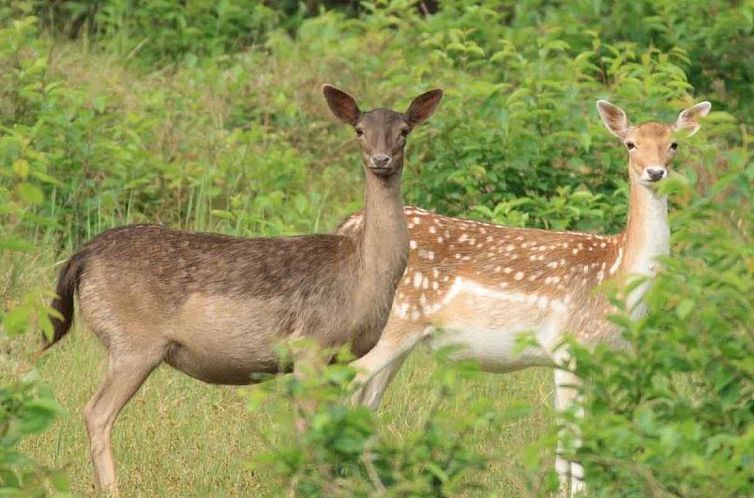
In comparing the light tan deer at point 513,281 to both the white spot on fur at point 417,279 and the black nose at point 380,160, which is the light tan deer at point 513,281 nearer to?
the white spot on fur at point 417,279

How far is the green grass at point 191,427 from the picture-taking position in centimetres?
708

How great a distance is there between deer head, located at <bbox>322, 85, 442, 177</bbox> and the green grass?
0.99 m

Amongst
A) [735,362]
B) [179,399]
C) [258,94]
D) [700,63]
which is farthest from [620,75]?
[735,362]

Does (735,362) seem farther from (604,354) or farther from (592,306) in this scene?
(592,306)

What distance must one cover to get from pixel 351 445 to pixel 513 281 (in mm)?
3329

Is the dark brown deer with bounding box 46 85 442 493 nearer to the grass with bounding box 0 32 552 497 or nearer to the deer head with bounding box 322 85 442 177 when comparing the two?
the deer head with bounding box 322 85 442 177

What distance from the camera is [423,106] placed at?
7.71 meters

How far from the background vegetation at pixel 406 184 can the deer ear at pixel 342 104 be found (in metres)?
1.22

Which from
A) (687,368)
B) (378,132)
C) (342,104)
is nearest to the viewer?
(687,368)

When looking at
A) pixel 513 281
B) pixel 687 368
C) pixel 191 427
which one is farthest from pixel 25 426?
pixel 513 281

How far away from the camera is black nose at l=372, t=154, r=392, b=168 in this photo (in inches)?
279

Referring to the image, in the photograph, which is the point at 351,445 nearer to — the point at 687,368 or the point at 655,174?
the point at 687,368

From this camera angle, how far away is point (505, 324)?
8.19 metres

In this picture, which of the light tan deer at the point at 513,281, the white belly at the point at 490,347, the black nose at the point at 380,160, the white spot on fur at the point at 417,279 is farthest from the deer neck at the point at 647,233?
the black nose at the point at 380,160
